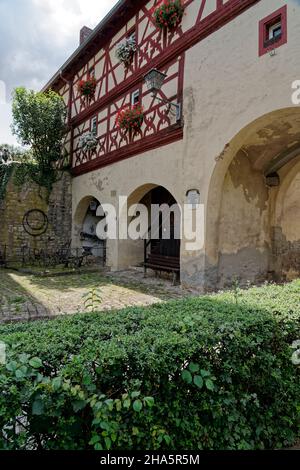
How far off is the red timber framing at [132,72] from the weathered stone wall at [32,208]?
134cm

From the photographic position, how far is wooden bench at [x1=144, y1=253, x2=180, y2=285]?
7.56m

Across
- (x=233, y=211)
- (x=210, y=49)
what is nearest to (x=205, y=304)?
(x=233, y=211)

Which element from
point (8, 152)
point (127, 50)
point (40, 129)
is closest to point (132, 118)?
point (127, 50)

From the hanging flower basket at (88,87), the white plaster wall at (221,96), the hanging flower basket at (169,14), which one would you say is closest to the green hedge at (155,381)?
the white plaster wall at (221,96)

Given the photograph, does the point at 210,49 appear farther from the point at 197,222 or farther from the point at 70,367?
the point at 70,367

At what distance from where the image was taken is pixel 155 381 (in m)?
1.50

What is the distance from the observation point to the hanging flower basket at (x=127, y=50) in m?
9.27

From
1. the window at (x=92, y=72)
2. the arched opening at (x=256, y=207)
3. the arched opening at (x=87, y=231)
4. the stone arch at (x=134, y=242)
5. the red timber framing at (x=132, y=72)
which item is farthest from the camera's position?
the arched opening at (x=87, y=231)

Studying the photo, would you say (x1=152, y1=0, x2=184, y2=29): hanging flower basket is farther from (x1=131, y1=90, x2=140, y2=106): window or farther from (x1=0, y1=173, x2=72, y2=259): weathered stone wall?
(x1=0, y1=173, x2=72, y2=259): weathered stone wall

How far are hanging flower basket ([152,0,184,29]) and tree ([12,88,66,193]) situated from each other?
19.3ft

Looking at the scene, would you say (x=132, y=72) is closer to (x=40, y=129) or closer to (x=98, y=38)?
(x=98, y=38)

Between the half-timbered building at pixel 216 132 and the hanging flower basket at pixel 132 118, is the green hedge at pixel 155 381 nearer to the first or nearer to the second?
the half-timbered building at pixel 216 132

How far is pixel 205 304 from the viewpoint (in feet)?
8.26

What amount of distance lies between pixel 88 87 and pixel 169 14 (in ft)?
17.1
